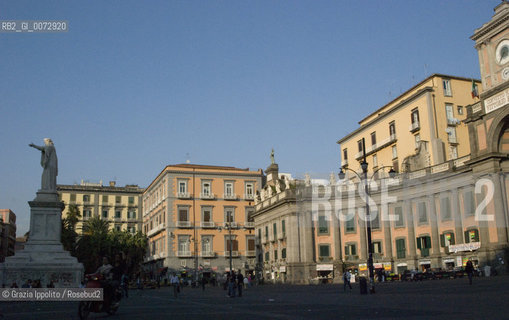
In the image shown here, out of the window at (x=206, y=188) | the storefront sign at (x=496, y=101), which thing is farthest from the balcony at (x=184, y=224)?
the storefront sign at (x=496, y=101)

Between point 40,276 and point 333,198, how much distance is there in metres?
35.2

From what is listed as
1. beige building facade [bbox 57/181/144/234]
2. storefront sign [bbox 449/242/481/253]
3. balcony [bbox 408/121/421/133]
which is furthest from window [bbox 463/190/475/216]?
beige building facade [bbox 57/181/144/234]

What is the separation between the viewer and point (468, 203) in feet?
148

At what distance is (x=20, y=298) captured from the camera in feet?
77.4

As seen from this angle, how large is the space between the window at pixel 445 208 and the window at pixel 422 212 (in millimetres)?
2008

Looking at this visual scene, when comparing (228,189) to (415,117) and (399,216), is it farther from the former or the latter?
(415,117)

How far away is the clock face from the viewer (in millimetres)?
40031

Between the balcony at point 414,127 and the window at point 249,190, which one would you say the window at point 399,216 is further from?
the window at point 249,190

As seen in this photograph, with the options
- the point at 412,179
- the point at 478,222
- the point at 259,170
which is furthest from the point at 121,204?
the point at 478,222

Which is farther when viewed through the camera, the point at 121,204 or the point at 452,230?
the point at 121,204

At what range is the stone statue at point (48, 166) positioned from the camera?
3453 cm

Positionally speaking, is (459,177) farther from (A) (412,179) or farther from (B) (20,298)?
(B) (20,298)

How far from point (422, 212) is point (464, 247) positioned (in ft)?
20.8

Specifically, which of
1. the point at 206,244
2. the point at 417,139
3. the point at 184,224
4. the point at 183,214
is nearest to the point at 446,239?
the point at 417,139
